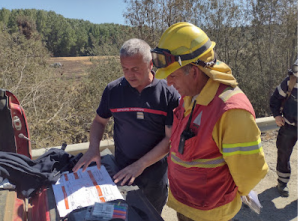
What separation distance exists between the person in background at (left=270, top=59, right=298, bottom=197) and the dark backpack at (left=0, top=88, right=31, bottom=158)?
304cm

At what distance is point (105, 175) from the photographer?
176 cm

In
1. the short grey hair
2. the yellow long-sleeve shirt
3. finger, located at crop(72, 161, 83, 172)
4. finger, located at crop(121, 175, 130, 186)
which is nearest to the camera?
the yellow long-sleeve shirt

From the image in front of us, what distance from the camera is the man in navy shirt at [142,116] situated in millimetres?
2103

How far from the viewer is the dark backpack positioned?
2190 mm

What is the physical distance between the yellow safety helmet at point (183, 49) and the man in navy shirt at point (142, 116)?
0.50 m

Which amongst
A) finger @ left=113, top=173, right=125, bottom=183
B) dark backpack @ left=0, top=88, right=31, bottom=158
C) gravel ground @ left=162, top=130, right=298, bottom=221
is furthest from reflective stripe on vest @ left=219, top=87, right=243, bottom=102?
gravel ground @ left=162, top=130, right=298, bottom=221

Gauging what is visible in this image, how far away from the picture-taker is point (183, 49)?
1.52m

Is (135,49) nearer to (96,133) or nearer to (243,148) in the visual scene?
(96,133)

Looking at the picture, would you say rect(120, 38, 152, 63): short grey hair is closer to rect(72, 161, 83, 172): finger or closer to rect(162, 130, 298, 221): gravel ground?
rect(72, 161, 83, 172): finger

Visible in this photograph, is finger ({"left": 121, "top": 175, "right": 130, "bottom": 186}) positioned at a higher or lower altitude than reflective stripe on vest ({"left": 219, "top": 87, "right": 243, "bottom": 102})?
lower

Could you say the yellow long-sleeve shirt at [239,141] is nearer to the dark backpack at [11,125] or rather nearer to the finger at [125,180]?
the finger at [125,180]

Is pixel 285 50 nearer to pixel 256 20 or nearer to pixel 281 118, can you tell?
pixel 256 20

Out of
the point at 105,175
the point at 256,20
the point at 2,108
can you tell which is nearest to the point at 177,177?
the point at 105,175

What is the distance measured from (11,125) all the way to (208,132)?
1696mm
